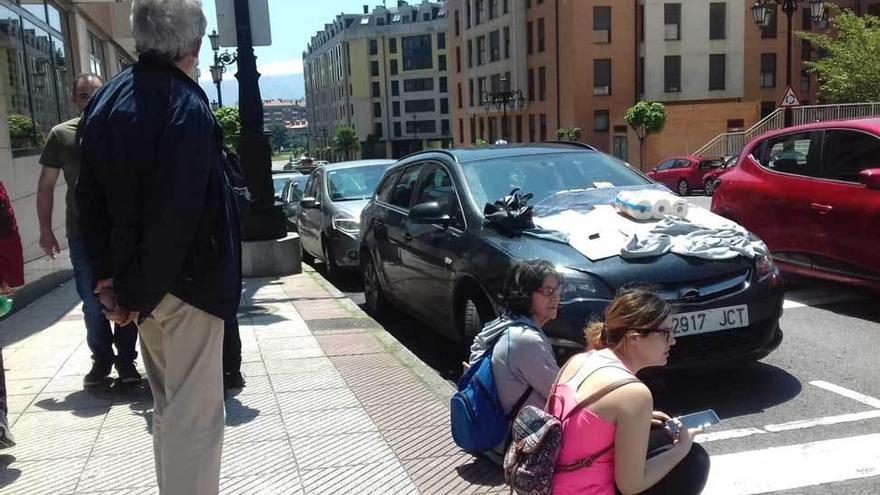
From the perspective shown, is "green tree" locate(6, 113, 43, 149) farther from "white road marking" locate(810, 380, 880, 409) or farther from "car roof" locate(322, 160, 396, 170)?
"white road marking" locate(810, 380, 880, 409)

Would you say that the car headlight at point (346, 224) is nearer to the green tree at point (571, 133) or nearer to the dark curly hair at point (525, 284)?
the dark curly hair at point (525, 284)

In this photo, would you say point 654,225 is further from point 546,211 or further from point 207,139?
point 207,139

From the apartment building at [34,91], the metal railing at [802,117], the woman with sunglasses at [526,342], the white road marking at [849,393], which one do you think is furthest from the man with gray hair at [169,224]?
the metal railing at [802,117]

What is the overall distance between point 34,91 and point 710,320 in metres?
9.40

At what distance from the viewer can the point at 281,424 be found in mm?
4352

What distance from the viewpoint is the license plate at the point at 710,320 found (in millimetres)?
4473

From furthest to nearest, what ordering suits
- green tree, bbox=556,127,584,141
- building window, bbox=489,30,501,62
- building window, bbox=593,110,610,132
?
1. building window, bbox=489,30,501,62
2. building window, bbox=593,110,610,132
3. green tree, bbox=556,127,584,141

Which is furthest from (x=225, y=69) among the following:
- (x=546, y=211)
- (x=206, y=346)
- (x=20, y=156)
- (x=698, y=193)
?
(x=206, y=346)

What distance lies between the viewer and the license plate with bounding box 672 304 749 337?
447 centimetres

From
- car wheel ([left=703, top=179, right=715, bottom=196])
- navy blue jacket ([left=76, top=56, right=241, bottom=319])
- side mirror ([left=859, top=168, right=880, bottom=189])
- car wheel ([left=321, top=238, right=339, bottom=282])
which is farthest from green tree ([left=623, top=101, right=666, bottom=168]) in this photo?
navy blue jacket ([left=76, top=56, right=241, bottom=319])

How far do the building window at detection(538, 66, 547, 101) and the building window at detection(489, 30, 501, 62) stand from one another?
594cm

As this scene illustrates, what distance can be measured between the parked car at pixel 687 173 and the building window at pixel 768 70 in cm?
2366

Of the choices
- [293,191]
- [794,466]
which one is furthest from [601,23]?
[794,466]

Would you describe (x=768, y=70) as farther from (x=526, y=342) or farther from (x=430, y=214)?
(x=526, y=342)
